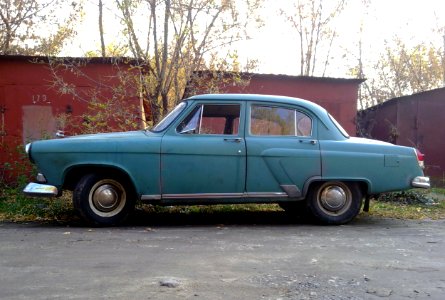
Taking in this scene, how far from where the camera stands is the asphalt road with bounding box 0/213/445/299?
157 inches

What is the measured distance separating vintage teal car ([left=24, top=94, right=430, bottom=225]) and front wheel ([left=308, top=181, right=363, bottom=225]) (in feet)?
0.05

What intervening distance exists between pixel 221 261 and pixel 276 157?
95.1 inches

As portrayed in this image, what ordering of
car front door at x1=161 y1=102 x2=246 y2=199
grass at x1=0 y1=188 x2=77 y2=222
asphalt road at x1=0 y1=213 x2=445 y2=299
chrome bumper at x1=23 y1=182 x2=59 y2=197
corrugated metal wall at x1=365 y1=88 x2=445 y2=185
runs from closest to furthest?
asphalt road at x1=0 y1=213 x2=445 y2=299 → chrome bumper at x1=23 y1=182 x2=59 y2=197 → car front door at x1=161 y1=102 x2=246 y2=199 → grass at x1=0 y1=188 x2=77 y2=222 → corrugated metal wall at x1=365 y1=88 x2=445 y2=185

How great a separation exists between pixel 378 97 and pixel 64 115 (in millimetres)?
18265

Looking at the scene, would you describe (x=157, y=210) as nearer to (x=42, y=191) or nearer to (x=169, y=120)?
(x=169, y=120)

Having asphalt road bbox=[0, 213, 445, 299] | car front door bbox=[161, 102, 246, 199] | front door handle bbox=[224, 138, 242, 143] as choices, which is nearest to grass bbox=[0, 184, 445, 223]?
asphalt road bbox=[0, 213, 445, 299]

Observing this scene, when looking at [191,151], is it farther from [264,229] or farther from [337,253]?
[337,253]

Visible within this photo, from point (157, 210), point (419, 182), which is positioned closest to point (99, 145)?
point (157, 210)

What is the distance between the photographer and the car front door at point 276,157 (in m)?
6.98

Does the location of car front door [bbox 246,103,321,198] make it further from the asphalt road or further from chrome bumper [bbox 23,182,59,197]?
chrome bumper [bbox 23,182,59,197]

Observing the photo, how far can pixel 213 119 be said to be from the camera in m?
7.26

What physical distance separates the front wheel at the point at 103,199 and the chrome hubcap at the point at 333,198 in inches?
104

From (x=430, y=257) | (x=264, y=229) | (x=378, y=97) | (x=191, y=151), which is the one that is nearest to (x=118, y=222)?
(x=191, y=151)

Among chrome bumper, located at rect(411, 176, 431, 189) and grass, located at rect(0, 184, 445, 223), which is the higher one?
chrome bumper, located at rect(411, 176, 431, 189)
